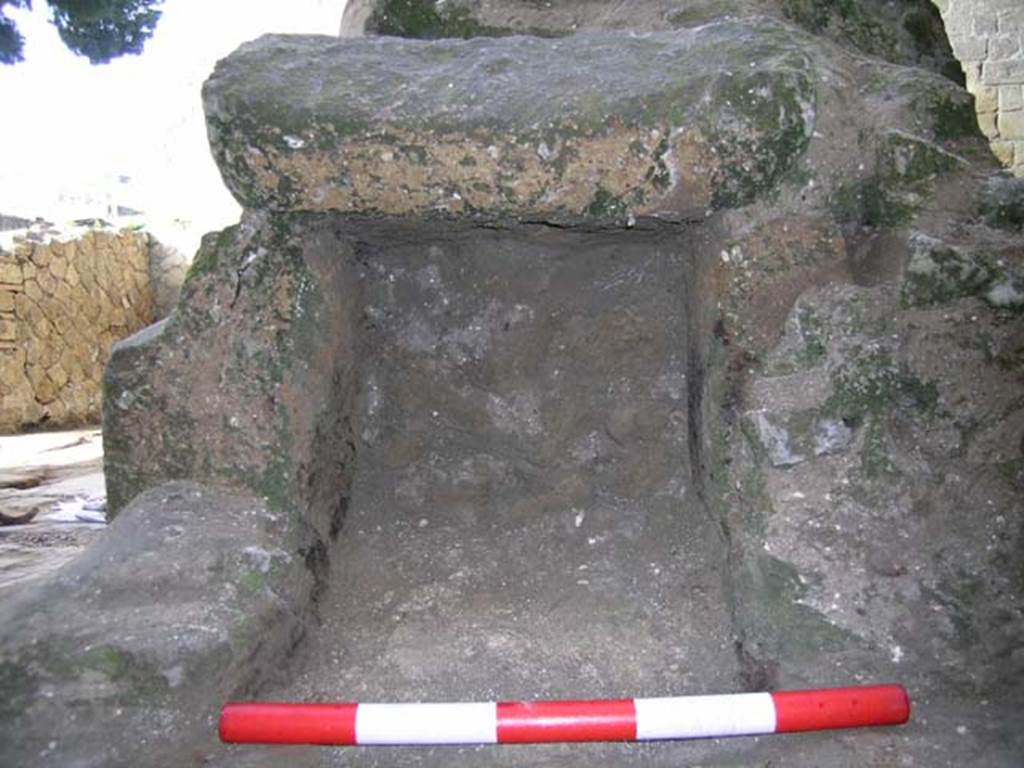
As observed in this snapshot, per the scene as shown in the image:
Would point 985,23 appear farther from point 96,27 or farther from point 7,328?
point 7,328

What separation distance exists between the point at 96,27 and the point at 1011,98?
6655mm

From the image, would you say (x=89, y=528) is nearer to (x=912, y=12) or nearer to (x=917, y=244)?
(x=917, y=244)

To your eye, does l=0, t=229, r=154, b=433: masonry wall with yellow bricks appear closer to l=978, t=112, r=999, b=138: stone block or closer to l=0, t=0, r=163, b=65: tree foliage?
l=0, t=0, r=163, b=65: tree foliage

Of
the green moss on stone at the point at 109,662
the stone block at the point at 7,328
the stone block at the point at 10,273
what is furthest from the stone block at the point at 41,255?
the green moss on stone at the point at 109,662

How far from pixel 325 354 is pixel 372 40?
527 mm

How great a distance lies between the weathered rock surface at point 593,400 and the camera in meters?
1.11

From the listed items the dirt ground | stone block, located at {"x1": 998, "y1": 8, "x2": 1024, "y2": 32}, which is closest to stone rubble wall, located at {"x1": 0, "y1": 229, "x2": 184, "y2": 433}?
the dirt ground

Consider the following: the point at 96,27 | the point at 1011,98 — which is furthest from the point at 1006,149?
the point at 96,27

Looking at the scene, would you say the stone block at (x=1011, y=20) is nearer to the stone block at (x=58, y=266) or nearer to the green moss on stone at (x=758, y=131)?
the green moss on stone at (x=758, y=131)

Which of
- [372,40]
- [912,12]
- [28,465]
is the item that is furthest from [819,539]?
[28,465]

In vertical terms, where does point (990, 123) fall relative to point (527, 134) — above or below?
below

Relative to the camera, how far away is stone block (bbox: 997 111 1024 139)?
696 centimetres

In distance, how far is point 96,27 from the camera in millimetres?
4559

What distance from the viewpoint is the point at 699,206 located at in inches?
50.6
